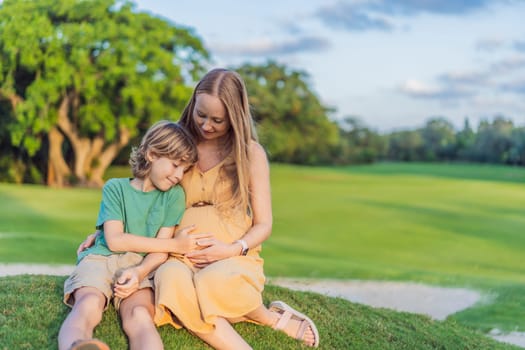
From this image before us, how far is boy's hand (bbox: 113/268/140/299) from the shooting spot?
12.1ft

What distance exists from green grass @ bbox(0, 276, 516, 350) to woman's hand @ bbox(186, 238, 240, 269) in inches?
18.7

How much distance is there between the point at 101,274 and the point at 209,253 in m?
0.65

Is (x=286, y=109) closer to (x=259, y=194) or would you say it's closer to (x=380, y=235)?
(x=380, y=235)

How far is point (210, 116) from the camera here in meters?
4.12

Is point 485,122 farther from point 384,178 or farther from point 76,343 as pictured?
point 76,343

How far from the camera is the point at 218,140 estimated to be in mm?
4371

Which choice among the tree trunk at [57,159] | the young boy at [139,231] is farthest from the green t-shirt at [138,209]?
the tree trunk at [57,159]

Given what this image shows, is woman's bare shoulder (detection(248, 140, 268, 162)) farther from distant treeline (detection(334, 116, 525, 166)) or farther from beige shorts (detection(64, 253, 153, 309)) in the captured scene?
distant treeline (detection(334, 116, 525, 166))

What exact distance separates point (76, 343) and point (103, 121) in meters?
20.3

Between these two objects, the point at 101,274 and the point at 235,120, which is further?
the point at 235,120

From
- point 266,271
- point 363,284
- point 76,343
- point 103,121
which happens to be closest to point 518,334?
point 363,284

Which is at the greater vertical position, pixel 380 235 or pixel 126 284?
pixel 126 284

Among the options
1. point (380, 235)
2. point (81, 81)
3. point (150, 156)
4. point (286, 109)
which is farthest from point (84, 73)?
point (150, 156)

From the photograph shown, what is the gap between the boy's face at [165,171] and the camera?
398 cm
